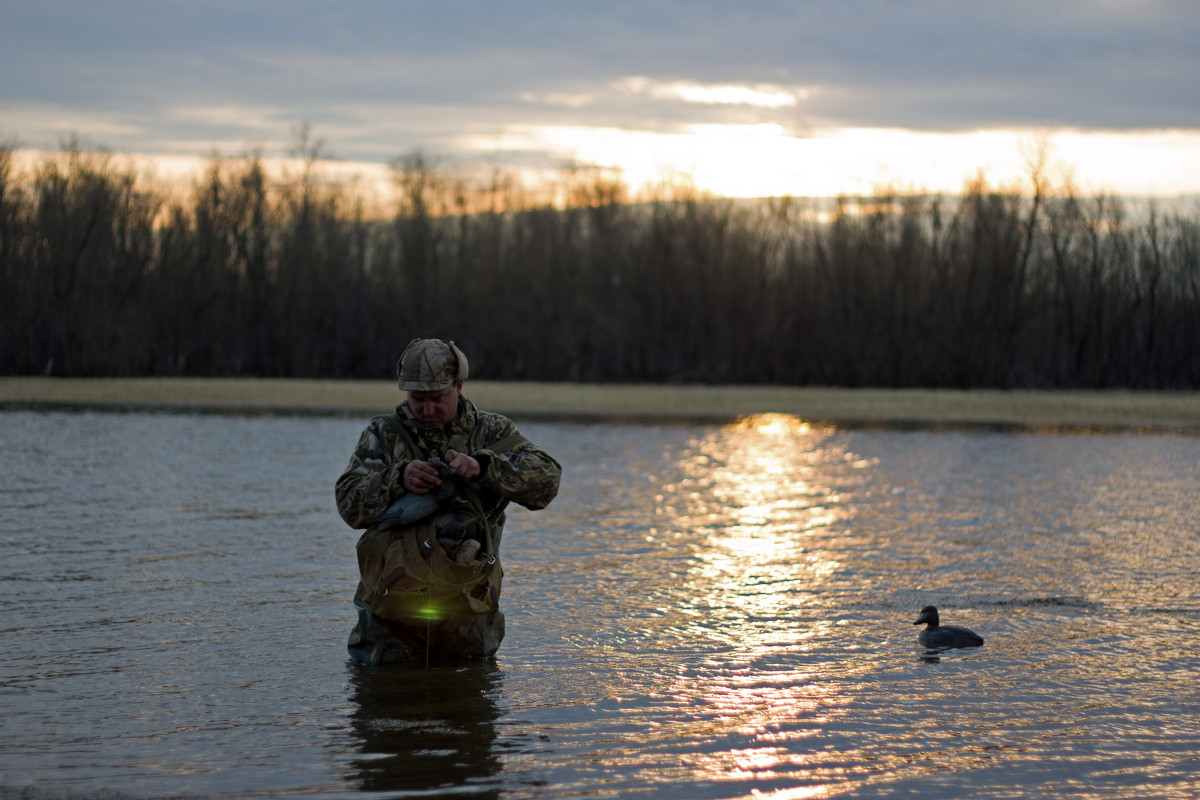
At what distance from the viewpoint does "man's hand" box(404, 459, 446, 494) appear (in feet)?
17.5

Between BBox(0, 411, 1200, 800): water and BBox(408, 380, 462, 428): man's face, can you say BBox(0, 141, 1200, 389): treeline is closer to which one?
BBox(0, 411, 1200, 800): water

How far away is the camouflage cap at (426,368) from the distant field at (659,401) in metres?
27.3

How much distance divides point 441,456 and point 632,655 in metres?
2.02

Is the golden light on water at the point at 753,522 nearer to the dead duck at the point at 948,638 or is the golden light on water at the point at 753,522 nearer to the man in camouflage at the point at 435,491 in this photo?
the dead duck at the point at 948,638

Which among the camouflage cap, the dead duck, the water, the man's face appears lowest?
the water

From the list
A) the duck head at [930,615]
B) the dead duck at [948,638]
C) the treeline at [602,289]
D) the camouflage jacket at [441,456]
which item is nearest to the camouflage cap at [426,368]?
the camouflage jacket at [441,456]

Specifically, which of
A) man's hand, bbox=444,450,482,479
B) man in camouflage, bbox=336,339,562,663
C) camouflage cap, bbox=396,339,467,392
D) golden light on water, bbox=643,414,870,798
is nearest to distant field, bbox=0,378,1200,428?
golden light on water, bbox=643,414,870,798

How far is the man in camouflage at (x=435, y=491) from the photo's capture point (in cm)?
554

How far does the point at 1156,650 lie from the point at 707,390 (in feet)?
131

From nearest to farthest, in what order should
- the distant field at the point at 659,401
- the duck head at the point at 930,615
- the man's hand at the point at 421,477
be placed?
the man's hand at the point at 421,477 → the duck head at the point at 930,615 → the distant field at the point at 659,401

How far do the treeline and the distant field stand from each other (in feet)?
17.0

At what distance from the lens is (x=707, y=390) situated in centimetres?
4725

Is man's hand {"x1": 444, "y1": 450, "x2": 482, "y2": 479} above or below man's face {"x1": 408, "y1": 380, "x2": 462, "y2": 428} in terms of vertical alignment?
below

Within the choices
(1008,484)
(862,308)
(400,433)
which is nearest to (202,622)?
(400,433)
